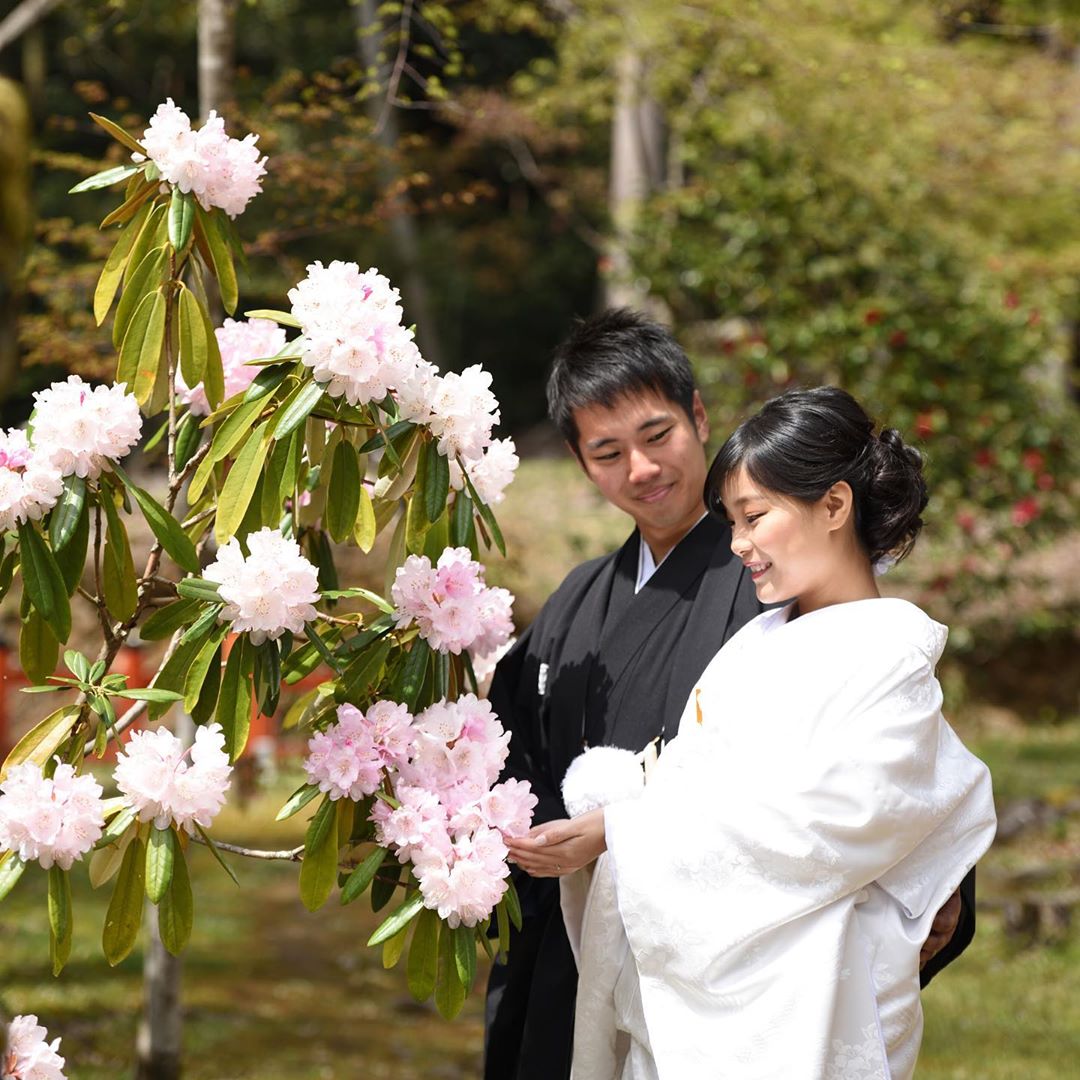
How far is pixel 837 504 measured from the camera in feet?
7.24

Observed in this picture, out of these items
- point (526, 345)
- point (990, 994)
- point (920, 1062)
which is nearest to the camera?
point (920, 1062)

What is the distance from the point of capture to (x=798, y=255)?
22.8 feet

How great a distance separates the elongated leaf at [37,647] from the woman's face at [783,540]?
3.56ft

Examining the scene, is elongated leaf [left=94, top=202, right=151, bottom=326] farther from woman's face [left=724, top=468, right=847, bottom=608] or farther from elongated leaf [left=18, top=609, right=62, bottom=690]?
woman's face [left=724, top=468, right=847, bottom=608]

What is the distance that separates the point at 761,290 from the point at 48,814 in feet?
17.7

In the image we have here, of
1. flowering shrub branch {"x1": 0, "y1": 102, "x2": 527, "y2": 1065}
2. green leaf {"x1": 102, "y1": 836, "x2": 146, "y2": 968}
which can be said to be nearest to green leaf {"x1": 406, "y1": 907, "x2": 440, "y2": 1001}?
flowering shrub branch {"x1": 0, "y1": 102, "x2": 527, "y2": 1065}

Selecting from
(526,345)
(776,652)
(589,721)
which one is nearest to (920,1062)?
(589,721)

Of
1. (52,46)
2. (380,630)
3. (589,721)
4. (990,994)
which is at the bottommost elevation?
(990,994)

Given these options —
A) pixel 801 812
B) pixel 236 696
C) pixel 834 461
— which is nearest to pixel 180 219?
pixel 236 696

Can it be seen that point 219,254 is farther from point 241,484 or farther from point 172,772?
point 172,772

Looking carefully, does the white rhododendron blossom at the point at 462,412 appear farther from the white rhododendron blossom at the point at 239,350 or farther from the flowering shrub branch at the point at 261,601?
the white rhododendron blossom at the point at 239,350

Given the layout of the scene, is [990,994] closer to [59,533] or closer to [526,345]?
[59,533]

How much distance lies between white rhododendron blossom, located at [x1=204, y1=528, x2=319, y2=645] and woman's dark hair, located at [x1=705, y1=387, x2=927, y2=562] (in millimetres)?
653

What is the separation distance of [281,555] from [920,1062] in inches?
142
